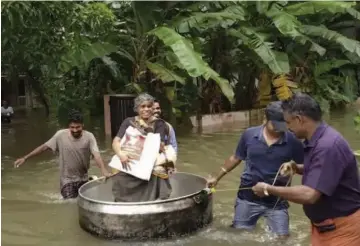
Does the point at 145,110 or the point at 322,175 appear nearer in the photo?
the point at 322,175

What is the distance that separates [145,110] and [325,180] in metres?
2.80

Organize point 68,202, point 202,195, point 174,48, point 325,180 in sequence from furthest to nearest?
point 174,48 → point 68,202 → point 202,195 → point 325,180

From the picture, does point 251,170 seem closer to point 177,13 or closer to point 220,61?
point 177,13

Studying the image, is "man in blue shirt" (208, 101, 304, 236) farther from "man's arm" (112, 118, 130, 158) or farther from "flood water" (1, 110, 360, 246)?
"man's arm" (112, 118, 130, 158)

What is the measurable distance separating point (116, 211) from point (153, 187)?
1.68 ft

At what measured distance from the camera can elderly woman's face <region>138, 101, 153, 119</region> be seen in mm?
5760

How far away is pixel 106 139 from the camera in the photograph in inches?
530

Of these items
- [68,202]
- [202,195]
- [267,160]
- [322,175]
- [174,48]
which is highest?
[174,48]

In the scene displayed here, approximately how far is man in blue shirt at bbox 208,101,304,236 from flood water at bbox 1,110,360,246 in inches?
13.5

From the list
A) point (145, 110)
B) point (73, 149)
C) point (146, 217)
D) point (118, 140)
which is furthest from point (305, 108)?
point (73, 149)

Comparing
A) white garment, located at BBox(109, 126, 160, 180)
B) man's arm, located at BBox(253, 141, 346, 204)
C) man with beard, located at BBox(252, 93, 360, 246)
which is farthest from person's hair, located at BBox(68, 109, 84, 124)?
man's arm, located at BBox(253, 141, 346, 204)

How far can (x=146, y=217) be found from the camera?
568 centimetres

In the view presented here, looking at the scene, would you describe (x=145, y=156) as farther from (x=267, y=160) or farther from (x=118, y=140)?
(x=267, y=160)

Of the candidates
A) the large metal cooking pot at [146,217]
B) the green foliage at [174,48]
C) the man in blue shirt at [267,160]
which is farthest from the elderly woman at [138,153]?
the green foliage at [174,48]
